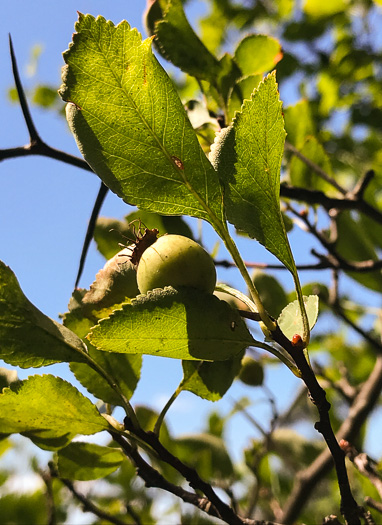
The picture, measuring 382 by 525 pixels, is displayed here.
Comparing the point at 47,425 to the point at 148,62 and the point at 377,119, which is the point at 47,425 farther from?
the point at 377,119

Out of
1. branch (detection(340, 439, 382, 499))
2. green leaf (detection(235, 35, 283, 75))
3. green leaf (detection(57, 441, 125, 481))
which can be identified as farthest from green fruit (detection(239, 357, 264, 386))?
green leaf (detection(235, 35, 283, 75))

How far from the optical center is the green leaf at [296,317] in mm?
694

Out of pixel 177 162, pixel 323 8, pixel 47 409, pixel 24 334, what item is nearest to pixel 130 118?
pixel 177 162

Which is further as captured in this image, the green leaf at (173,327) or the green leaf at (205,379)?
the green leaf at (205,379)

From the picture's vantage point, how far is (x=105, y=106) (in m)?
0.65

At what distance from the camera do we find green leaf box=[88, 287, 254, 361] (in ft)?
2.02

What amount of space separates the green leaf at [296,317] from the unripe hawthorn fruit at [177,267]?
5.0 inches

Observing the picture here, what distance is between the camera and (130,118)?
651 millimetres

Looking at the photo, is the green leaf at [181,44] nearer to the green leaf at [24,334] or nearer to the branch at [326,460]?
the green leaf at [24,334]

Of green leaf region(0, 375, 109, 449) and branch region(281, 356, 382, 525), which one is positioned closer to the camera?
green leaf region(0, 375, 109, 449)

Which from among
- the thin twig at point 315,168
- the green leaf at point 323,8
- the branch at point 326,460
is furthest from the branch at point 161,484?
the green leaf at point 323,8

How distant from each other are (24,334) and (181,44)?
2.31ft

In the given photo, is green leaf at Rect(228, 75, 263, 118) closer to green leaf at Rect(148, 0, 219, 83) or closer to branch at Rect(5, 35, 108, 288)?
green leaf at Rect(148, 0, 219, 83)

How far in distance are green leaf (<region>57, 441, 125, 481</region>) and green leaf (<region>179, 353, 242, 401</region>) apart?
172 millimetres
